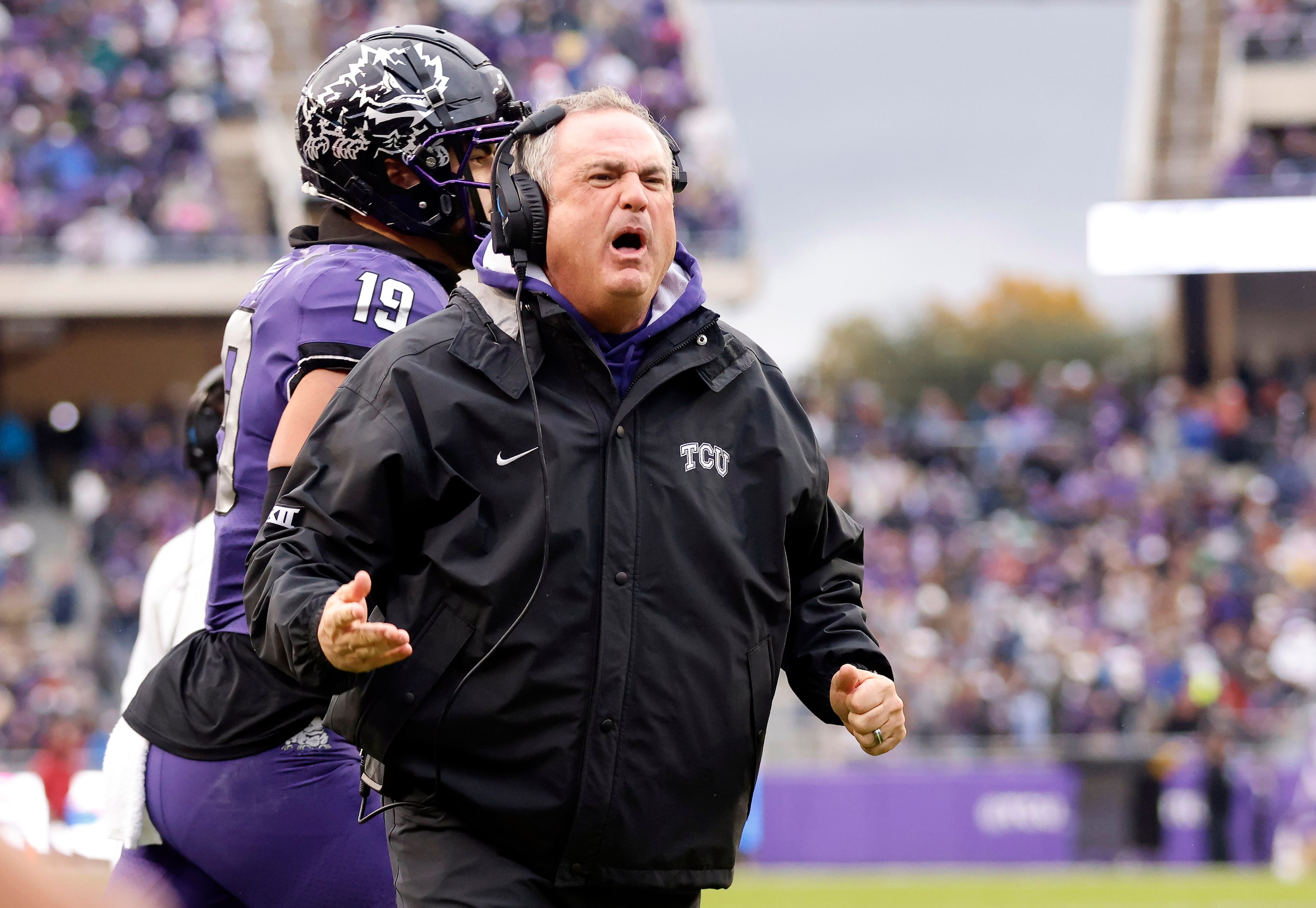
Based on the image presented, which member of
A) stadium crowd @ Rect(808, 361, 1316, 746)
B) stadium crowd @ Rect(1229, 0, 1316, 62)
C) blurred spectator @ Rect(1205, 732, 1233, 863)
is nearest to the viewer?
blurred spectator @ Rect(1205, 732, 1233, 863)

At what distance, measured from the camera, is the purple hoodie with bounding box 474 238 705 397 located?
2953mm

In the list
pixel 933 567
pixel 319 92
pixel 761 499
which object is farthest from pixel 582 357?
pixel 933 567

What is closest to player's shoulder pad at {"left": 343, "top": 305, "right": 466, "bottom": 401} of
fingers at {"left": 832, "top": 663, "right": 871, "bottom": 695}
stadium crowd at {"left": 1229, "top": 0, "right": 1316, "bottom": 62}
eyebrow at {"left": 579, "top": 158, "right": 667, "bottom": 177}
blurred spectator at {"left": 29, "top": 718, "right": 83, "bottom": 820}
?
eyebrow at {"left": 579, "top": 158, "right": 667, "bottom": 177}

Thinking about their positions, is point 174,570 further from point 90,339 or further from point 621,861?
point 90,339

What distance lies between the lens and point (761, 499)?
2961mm

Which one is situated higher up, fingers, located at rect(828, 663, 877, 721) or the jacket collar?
the jacket collar

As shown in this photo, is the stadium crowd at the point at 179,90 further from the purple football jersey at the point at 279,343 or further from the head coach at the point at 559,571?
the head coach at the point at 559,571

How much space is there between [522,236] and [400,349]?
0.29 metres

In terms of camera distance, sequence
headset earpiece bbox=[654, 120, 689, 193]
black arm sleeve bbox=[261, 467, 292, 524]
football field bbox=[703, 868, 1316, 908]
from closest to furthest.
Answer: black arm sleeve bbox=[261, 467, 292, 524] → headset earpiece bbox=[654, 120, 689, 193] → football field bbox=[703, 868, 1316, 908]

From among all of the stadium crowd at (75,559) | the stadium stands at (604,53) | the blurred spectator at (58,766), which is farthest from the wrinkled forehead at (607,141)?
the stadium stands at (604,53)

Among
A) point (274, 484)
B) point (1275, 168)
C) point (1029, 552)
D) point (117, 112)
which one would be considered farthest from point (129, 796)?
point (1275, 168)

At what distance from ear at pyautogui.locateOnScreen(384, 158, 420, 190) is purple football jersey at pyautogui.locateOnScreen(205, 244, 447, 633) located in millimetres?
195

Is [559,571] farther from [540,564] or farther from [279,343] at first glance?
[279,343]

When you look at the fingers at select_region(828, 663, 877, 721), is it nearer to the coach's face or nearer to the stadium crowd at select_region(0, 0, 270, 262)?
the coach's face
